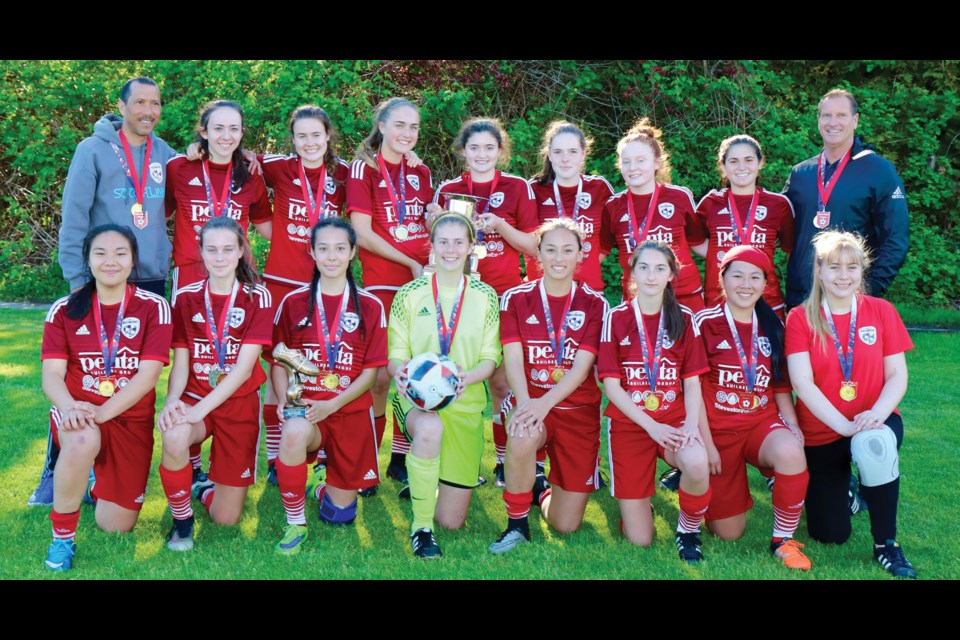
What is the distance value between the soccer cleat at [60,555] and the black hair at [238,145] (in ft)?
6.92

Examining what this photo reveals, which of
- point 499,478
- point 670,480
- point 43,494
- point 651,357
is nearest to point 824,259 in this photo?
point 651,357

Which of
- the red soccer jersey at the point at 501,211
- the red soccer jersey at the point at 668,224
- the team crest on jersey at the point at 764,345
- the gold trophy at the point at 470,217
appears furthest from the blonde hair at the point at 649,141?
the team crest on jersey at the point at 764,345

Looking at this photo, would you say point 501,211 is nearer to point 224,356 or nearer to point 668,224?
point 668,224

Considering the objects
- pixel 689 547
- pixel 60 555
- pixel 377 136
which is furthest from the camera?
pixel 377 136

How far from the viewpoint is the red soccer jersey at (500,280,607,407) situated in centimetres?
415

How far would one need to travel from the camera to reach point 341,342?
414cm

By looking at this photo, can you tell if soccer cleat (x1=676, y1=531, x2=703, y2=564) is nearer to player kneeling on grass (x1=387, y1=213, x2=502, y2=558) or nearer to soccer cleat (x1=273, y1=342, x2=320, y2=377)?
player kneeling on grass (x1=387, y1=213, x2=502, y2=558)

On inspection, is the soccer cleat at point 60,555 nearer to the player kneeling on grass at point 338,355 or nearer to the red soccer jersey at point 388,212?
the player kneeling on grass at point 338,355

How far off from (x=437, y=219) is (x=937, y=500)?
2.96 m

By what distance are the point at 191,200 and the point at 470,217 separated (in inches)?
63.6

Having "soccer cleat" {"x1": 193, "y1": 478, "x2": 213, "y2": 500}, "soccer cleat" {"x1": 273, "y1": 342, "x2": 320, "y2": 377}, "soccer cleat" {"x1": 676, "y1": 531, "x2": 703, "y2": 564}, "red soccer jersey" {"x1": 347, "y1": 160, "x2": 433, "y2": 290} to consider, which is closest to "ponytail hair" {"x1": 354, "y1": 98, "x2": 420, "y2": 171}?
"red soccer jersey" {"x1": 347, "y1": 160, "x2": 433, "y2": 290}

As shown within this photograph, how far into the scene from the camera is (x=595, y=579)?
3.47 metres

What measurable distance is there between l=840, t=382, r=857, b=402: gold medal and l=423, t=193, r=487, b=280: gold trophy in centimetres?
188

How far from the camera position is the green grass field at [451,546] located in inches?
138
